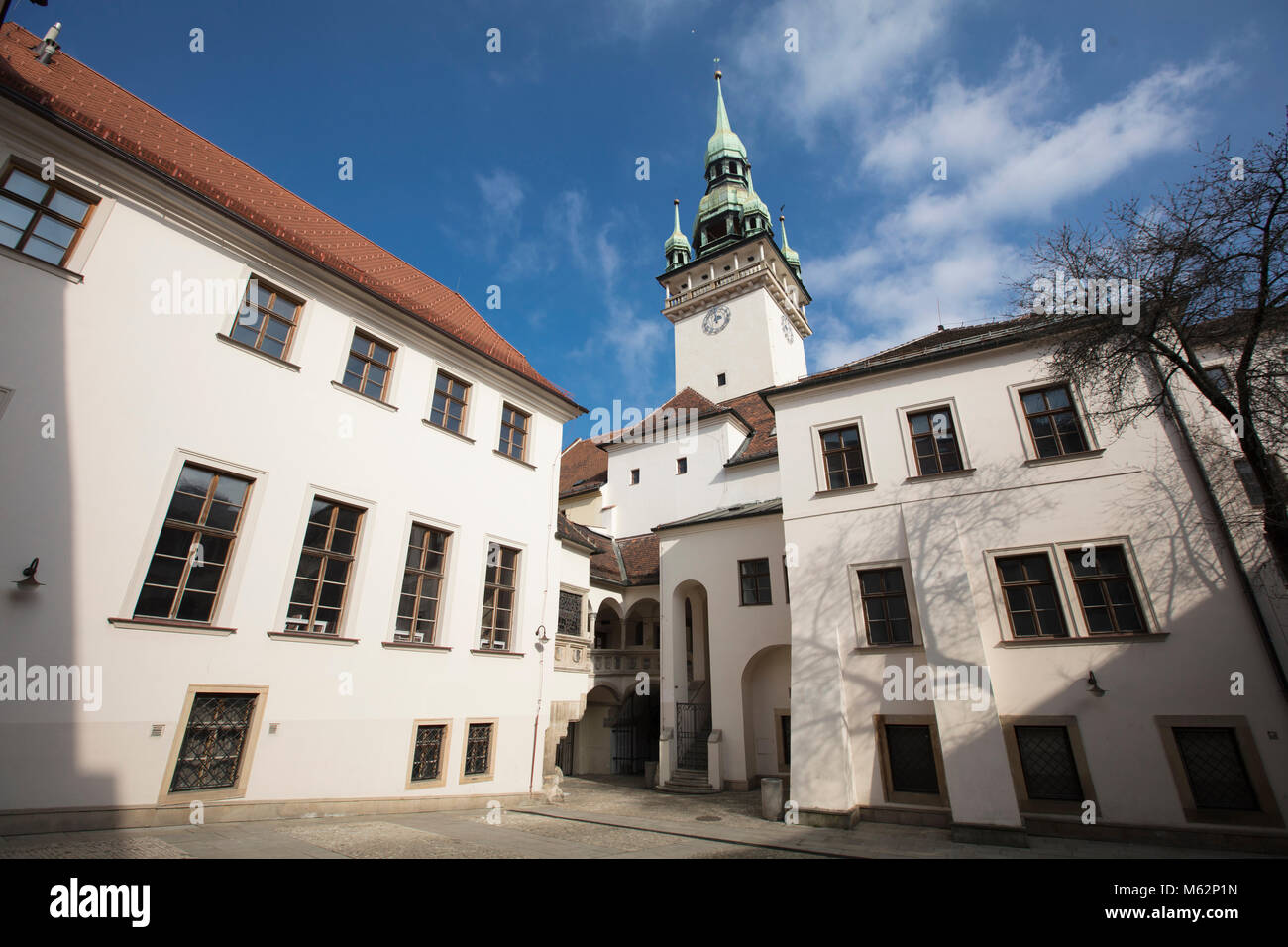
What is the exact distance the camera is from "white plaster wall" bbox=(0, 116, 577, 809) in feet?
23.0

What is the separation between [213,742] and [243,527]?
309 cm

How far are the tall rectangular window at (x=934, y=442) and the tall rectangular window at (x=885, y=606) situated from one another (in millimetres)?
2536

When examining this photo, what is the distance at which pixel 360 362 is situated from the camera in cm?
1133

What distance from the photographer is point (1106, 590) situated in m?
11.0

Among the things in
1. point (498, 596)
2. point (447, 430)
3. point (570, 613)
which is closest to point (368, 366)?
point (447, 430)

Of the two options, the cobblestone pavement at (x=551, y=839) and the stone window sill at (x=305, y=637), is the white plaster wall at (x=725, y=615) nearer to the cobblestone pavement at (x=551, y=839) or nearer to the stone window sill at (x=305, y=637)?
the cobblestone pavement at (x=551, y=839)

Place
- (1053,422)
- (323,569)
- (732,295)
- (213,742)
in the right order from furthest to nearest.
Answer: (732,295), (1053,422), (323,569), (213,742)

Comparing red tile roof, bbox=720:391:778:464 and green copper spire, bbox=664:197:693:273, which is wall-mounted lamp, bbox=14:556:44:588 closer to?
red tile roof, bbox=720:391:778:464

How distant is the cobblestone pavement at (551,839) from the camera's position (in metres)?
6.28

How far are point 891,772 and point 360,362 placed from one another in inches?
533

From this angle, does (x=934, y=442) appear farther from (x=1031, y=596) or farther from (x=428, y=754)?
(x=428, y=754)

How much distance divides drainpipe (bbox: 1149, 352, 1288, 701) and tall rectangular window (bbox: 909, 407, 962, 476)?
365 centimetres

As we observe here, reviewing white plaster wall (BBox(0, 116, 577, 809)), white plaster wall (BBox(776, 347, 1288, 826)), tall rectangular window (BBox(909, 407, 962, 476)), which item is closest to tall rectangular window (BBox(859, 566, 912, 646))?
white plaster wall (BBox(776, 347, 1288, 826))
